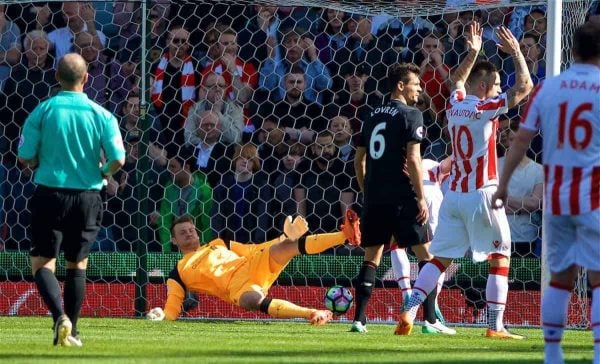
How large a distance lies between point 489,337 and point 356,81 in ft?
13.7

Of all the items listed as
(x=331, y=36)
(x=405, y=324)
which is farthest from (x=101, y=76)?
(x=405, y=324)

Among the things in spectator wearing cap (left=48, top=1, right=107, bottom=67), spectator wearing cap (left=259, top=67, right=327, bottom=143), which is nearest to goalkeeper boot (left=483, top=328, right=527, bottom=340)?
spectator wearing cap (left=259, top=67, right=327, bottom=143)

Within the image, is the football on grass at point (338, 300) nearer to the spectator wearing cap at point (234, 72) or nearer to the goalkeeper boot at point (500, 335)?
the goalkeeper boot at point (500, 335)

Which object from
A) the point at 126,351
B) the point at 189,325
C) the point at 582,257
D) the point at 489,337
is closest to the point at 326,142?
the point at 189,325

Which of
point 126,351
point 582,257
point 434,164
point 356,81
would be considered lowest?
point 126,351

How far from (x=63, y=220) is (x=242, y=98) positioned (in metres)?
5.64

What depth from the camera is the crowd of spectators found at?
13.8 meters

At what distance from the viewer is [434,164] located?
12305mm

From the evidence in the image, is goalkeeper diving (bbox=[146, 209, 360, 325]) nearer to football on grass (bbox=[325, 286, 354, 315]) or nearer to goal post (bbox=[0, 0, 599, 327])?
football on grass (bbox=[325, 286, 354, 315])

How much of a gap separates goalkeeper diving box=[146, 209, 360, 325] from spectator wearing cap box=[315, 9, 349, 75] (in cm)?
238

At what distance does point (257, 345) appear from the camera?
362 inches

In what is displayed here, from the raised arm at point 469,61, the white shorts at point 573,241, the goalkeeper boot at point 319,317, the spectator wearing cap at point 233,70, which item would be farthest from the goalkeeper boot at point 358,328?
the white shorts at point 573,241

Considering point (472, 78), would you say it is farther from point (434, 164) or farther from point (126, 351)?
point (126, 351)

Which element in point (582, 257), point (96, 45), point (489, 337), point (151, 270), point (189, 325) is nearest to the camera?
point (582, 257)
